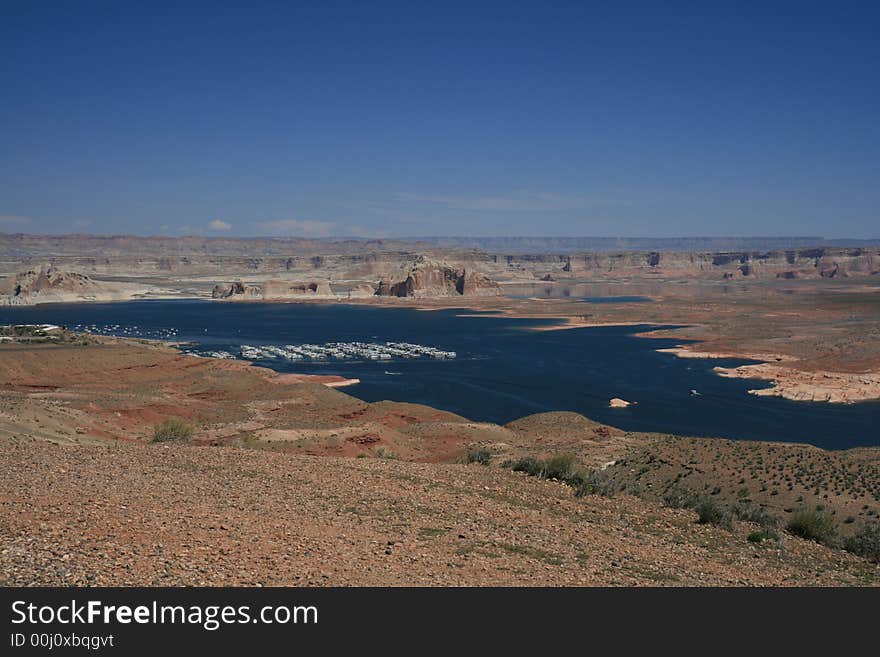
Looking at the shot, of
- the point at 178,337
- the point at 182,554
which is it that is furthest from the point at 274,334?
the point at 182,554

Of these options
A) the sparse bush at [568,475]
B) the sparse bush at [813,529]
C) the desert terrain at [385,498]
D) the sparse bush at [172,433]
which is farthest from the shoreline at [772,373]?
the sparse bush at [813,529]

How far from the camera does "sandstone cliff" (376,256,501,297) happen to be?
189625 mm

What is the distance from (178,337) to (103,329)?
1488 centimetres

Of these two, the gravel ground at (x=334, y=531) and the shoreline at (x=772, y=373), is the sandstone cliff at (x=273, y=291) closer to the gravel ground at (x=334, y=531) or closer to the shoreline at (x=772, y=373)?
the shoreline at (x=772, y=373)

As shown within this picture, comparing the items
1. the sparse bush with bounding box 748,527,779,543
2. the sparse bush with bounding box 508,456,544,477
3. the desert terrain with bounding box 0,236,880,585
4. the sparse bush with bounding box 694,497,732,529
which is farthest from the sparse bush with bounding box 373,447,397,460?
the sparse bush with bounding box 748,527,779,543

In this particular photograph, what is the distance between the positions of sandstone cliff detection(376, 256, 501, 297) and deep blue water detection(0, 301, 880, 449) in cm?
5315

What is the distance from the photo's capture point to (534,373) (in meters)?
72.8

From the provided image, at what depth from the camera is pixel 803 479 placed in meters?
24.5

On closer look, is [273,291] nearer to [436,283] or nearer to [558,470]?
[436,283]

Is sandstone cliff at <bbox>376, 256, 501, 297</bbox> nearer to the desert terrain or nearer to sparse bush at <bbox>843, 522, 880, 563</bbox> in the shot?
the desert terrain

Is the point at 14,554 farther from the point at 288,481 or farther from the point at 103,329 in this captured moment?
the point at 103,329

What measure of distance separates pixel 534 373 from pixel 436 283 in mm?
121457

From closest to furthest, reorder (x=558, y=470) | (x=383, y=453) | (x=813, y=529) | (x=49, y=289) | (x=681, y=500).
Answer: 1. (x=813, y=529)
2. (x=681, y=500)
3. (x=558, y=470)
4. (x=383, y=453)
5. (x=49, y=289)

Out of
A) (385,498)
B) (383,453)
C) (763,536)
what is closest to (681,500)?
(763,536)
